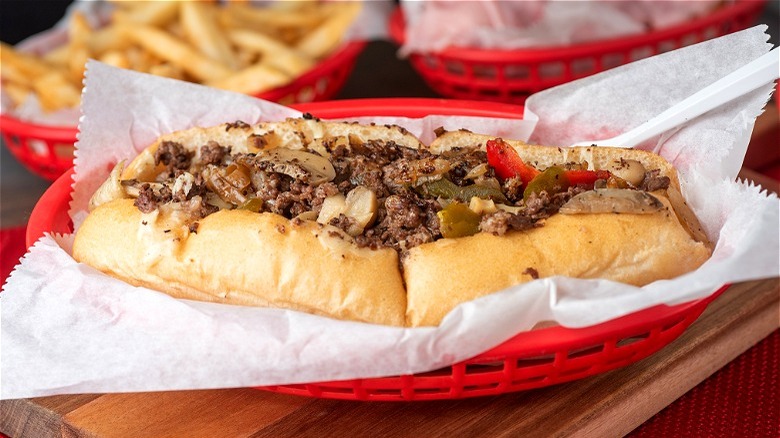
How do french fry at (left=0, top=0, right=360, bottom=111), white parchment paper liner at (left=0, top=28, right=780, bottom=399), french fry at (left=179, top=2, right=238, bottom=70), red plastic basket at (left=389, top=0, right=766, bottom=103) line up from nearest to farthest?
white parchment paper liner at (left=0, top=28, right=780, bottom=399), french fry at (left=0, top=0, right=360, bottom=111), red plastic basket at (left=389, top=0, right=766, bottom=103), french fry at (left=179, top=2, right=238, bottom=70)

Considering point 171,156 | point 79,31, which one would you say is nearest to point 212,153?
point 171,156

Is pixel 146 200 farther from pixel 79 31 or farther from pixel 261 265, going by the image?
pixel 79 31

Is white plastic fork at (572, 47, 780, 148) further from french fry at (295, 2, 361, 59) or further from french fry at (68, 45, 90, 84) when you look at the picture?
french fry at (68, 45, 90, 84)

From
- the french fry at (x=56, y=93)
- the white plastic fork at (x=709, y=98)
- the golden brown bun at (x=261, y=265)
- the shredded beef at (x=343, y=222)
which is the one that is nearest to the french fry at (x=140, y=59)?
the french fry at (x=56, y=93)

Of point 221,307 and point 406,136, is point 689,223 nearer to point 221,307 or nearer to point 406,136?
point 406,136

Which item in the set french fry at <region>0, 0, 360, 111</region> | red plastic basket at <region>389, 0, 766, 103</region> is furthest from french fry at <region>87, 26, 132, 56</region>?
red plastic basket at <region>389, 0, 766, 103</region>
